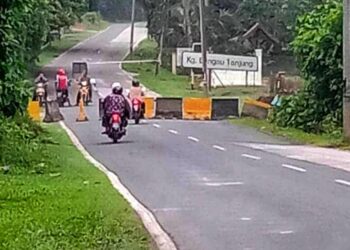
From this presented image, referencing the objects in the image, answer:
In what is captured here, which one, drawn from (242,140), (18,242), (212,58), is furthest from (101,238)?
(212,58)

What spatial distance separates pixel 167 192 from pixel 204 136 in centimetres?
1623

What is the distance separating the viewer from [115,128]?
28328 mm

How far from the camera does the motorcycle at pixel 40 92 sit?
46125 millimetres

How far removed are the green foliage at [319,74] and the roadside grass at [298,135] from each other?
17.9 inches

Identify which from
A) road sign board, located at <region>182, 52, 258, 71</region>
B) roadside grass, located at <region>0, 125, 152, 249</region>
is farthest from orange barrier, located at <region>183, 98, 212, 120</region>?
roadside grass, located at <region>0, 125, 152, 249</region>

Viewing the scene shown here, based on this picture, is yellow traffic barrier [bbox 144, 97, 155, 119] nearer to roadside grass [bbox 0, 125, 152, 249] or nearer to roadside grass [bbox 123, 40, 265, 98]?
roadside grass [bbox 123, 40, 265, 98]

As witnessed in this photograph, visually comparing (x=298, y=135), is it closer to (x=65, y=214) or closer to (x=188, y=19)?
(x=65, y=214)

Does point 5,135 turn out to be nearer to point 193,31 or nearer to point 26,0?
point 26,0

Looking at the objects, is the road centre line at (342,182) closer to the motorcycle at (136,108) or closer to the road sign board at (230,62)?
the motorcycle at (136,108)

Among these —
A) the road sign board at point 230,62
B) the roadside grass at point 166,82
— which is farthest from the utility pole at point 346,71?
the roadside grass at point 166,82

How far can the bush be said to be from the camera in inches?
781

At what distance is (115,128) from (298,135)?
817 centimetres

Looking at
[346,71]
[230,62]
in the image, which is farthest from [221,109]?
[346,71]

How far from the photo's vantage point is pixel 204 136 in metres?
32.9
